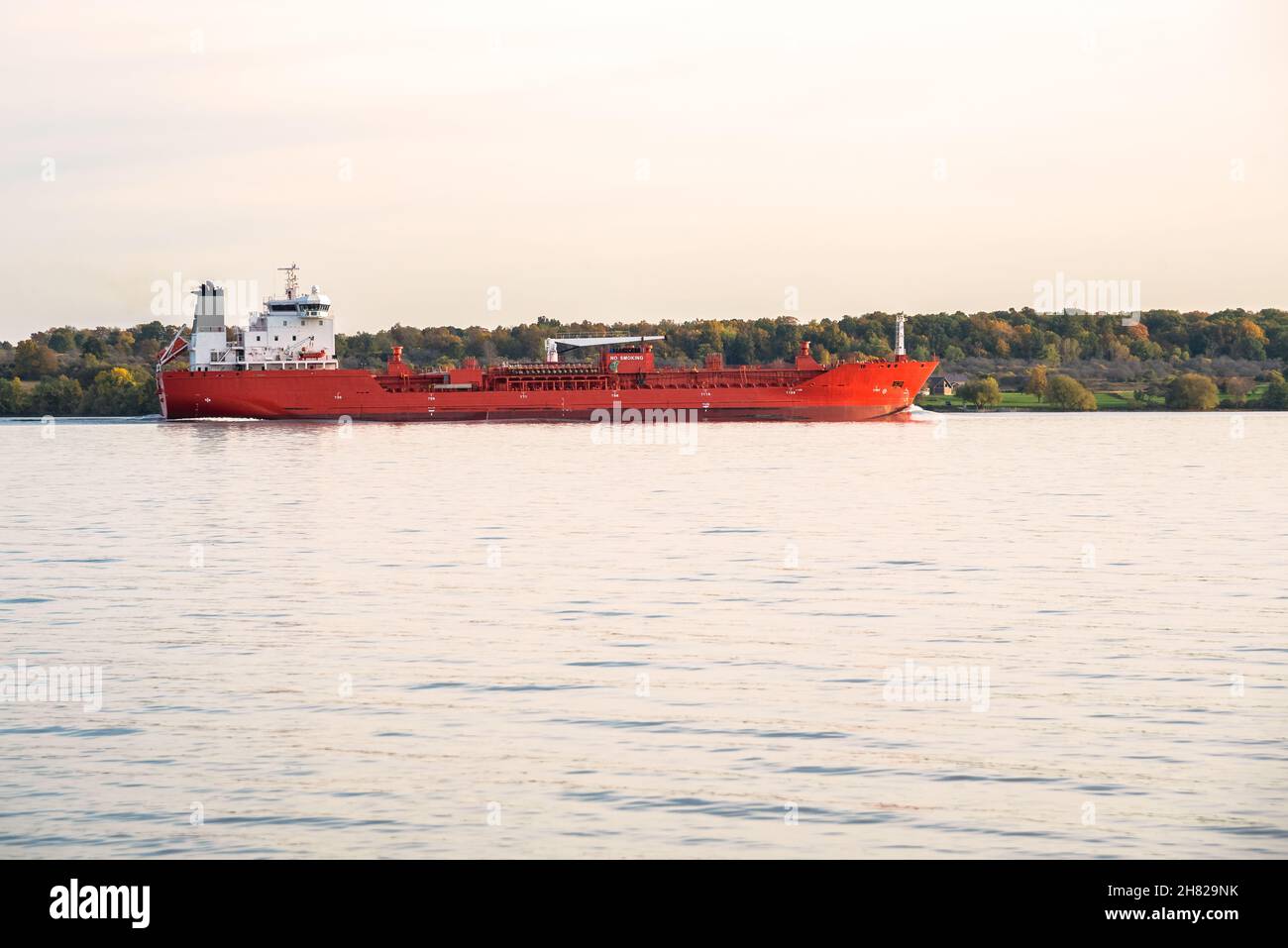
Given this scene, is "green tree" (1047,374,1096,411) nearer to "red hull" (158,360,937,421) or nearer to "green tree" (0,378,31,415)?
"red hull" (158,360,937,421)

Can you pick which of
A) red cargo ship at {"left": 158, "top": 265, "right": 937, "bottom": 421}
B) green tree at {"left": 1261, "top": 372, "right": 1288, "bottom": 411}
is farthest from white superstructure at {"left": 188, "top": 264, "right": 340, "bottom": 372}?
green tree at {"left": 1261, "top": 372, "right": 1288, "bottom": 411}

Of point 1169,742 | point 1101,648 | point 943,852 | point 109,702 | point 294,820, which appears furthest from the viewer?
point 1101,648

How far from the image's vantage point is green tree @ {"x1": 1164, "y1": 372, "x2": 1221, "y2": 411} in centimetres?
16312

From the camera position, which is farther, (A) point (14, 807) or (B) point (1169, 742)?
(B) point (1169, 742)

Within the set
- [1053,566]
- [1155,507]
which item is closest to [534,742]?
[1053,566]

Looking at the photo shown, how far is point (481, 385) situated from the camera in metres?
116

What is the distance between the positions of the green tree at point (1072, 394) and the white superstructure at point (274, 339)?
283 feet

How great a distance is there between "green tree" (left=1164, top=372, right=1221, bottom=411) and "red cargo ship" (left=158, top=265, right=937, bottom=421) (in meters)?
58.0

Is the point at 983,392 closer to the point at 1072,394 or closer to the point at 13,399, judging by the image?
the point at 1072,394

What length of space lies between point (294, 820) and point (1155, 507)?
36.0m

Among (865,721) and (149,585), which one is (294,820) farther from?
(149,585)

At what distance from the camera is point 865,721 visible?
15.1m

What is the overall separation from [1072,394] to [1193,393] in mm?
12712

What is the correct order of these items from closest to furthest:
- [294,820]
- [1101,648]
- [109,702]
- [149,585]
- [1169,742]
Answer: [294,820] < [1169,742] < [109,702] < [1101,648] < [149,585]
